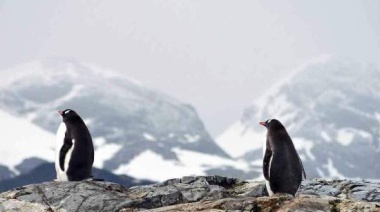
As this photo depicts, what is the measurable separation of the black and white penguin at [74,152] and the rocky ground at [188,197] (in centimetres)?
251

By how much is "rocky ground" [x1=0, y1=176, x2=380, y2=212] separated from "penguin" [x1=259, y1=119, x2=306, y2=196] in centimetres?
132

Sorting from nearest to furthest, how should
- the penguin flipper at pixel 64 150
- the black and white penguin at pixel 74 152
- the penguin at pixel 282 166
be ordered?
1. the penguin at pixel 282 166
2. the black and white penguin at pixel 74 152
3. the penguin flipper at pixel 64 150

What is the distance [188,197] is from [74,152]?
5186 millimetres

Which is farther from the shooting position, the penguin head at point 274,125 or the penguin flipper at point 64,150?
the penguin flipper at point 64,150

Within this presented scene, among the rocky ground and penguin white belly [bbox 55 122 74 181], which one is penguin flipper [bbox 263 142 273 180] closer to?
the rocky ground

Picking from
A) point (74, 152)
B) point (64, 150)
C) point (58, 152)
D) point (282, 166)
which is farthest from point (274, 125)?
point (58, 152)

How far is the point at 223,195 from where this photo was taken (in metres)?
24.6

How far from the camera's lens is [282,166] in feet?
79.6

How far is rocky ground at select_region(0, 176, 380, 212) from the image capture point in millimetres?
16969

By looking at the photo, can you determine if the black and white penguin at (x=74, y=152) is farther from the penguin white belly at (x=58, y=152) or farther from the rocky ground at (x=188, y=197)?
the rocky ground at (x=188, y=197)

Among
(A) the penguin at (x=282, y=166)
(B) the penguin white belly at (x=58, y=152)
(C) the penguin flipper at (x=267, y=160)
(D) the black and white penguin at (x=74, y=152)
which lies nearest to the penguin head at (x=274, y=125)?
(A) the penguin at (x=282, y=166)

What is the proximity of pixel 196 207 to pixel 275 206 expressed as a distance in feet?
6.46

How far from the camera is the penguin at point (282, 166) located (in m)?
24.2

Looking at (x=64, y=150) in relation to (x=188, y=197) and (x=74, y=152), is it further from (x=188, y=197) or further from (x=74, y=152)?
(x=188, y=197)
